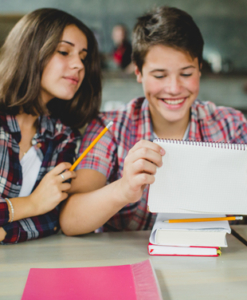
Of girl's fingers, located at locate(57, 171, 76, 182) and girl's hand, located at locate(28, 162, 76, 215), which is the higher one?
girl's fingers, located at locate(57, 171, 76, 182)

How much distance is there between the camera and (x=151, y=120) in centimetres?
146

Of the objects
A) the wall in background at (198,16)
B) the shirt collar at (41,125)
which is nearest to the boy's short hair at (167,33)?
the shirt collar at (41,125)

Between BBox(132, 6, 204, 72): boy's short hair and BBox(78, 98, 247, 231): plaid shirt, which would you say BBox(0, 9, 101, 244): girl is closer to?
BBox(78, 98, 247, 231): plaid shirt

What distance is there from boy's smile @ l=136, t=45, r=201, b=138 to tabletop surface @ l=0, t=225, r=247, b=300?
53 centimetres

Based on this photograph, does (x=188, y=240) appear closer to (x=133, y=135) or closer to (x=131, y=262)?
(x=131, y=262)

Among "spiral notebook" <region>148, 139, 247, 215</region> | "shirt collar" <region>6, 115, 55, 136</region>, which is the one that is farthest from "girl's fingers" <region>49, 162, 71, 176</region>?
"spiral notebook" <region>148, 139, 247, 215</region>

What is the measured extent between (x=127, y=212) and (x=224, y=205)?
0.55m

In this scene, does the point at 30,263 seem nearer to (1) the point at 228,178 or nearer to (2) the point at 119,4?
(1) the point at 228,178

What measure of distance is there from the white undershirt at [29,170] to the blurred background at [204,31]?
284 centimetres

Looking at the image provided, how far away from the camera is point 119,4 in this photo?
418 centimetres

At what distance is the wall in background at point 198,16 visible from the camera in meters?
4.14

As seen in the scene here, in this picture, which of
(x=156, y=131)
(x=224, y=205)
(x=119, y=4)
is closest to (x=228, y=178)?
(x=224, y=205)

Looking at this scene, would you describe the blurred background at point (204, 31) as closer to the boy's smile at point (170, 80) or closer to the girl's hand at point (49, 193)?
the boy's smile at point (170, 80)

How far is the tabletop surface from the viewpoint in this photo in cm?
71
